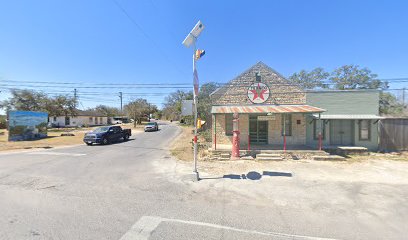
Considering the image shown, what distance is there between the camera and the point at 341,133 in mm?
14008

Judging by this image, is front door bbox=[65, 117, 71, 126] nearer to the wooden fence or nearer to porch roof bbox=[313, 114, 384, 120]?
porch roof bbox=[313, 114, 384, 120]

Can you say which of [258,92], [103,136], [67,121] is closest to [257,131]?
[258,92]

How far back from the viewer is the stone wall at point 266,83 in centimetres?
1409

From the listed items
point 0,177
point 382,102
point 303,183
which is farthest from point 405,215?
point 382,102

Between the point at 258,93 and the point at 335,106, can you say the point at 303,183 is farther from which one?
the point at 335,106

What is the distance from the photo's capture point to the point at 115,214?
425 cm

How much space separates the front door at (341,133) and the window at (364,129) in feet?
1.78

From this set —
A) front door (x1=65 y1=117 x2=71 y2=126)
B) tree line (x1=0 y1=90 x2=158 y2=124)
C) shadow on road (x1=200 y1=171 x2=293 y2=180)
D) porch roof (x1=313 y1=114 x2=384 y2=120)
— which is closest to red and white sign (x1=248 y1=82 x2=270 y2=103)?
porch roof (x1=313 y1=114 x2=384 y2=120)

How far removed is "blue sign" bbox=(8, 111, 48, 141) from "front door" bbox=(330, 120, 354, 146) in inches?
1168

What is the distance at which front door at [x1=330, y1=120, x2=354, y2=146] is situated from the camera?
14.0 metres

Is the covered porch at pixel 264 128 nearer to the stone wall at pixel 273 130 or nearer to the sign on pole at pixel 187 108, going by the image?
the stone wall at pixel 273 130

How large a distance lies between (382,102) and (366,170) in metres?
35.5

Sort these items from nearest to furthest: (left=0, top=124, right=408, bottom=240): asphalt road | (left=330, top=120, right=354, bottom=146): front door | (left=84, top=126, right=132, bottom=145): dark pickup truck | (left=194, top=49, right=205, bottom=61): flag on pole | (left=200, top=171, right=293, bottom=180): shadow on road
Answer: (left=0, top=124, right=408, bottom=240): asphalt road → (left=194, top=49, right=205, bottom=61): flag on pole → (left=200, top=171, right=293, bottom=180): shadow on road → (left=330, top=120, right=354, bottom=146): front door → (left=84, top=126, right=132, bottom=145): dark pickup truck

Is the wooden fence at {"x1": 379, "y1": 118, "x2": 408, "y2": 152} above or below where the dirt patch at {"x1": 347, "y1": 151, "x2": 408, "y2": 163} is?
above
